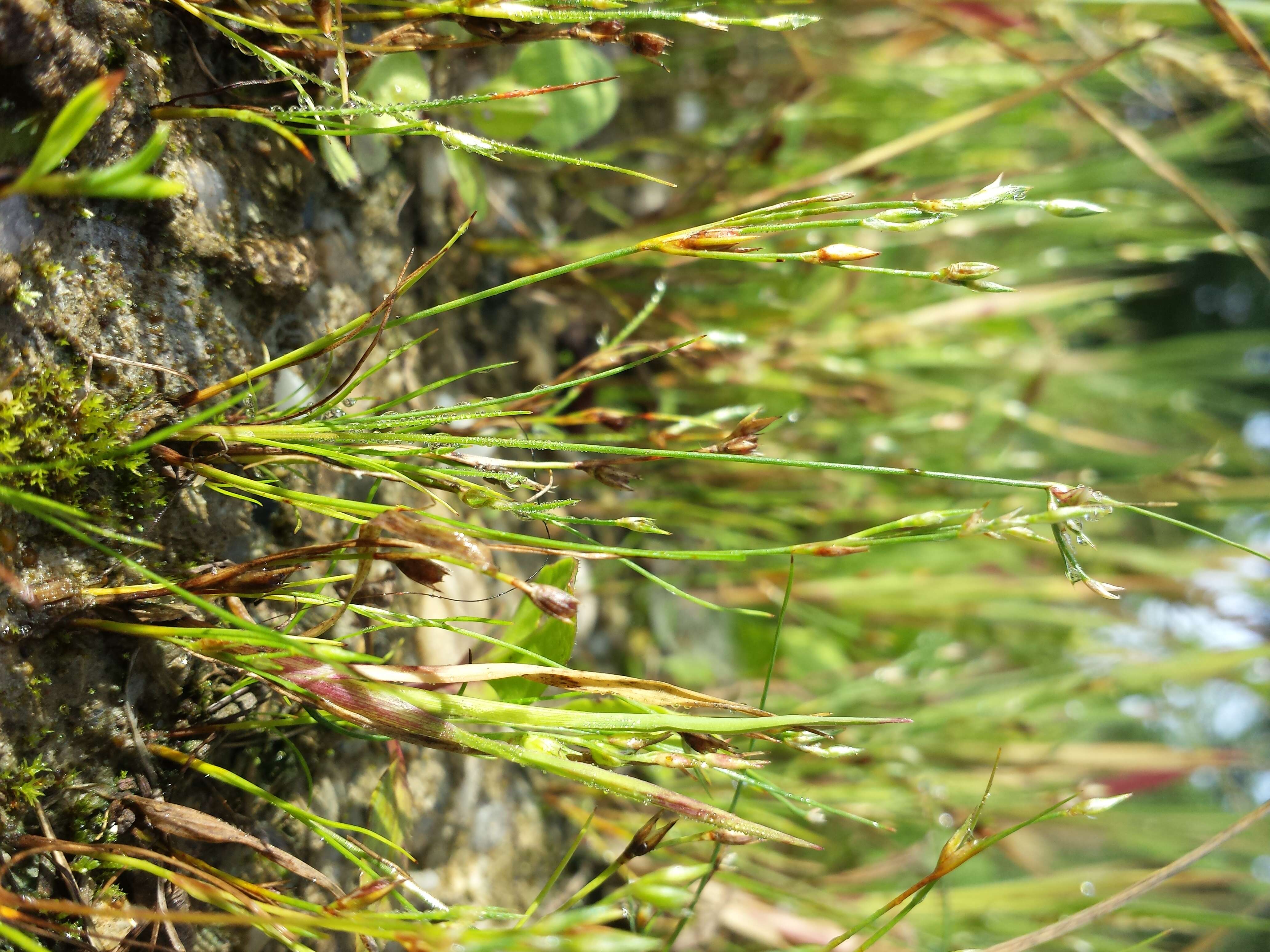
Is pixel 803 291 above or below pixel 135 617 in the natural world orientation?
below

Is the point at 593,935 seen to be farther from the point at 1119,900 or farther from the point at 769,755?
the point at 769,755

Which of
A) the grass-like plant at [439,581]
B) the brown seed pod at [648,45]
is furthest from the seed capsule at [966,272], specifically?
the brown seed pod at [648,45]

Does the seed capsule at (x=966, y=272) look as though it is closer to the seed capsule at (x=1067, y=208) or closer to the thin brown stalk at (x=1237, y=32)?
the seed capsule at (x=1067, y=208)

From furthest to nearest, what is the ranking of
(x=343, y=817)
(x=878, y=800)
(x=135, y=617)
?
(x=878, y=800), (x=343, y=817), (x=135, y=617)

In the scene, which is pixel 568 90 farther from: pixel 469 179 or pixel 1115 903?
pixel 1115 903

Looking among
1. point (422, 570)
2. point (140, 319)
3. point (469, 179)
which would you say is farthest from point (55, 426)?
point (469, 179)

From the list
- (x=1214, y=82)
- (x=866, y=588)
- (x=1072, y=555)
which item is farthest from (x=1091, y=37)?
(x=1072, y=555)
